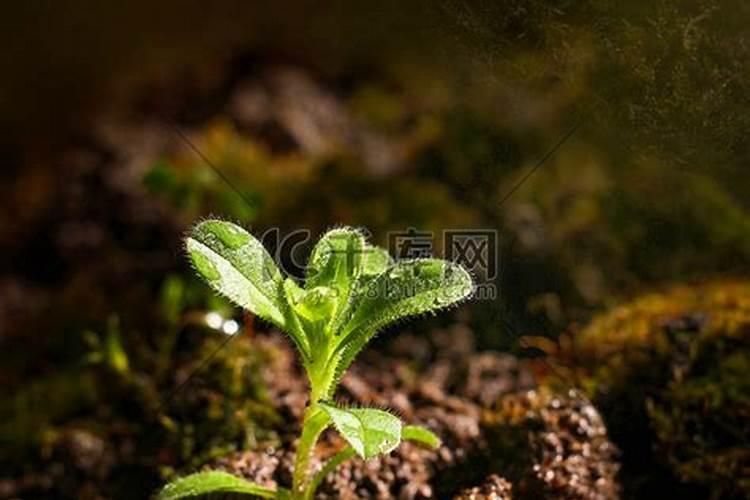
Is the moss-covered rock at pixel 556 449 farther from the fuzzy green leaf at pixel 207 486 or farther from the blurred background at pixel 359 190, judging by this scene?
the fuzzy green leaf at pixel 207 486

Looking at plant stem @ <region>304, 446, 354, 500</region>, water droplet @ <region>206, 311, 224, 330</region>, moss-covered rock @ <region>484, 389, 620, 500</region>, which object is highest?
water droplet @ <region>206, 311, 224, 330</region>

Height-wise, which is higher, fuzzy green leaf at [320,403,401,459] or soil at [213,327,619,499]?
soil at [213,327,619,499]

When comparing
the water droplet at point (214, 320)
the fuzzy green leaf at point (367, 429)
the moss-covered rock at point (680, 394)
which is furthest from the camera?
the water droplet at point (214, 320)

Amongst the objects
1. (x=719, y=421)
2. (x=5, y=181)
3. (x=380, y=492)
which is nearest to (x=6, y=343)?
(x=5, y=181)

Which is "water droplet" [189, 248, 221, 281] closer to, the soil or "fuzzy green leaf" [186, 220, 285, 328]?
"fuzzy green leaf" [186, 220, 285, 328]

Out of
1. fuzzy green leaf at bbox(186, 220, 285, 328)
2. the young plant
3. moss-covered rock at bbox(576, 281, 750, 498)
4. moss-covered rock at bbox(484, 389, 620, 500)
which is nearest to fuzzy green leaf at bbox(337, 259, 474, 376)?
the young plant

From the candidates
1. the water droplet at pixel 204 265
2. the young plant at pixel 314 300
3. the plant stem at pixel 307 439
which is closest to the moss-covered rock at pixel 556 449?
the young plant at pixel 314 300

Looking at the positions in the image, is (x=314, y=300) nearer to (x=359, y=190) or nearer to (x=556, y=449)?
(x=556, y=449)
